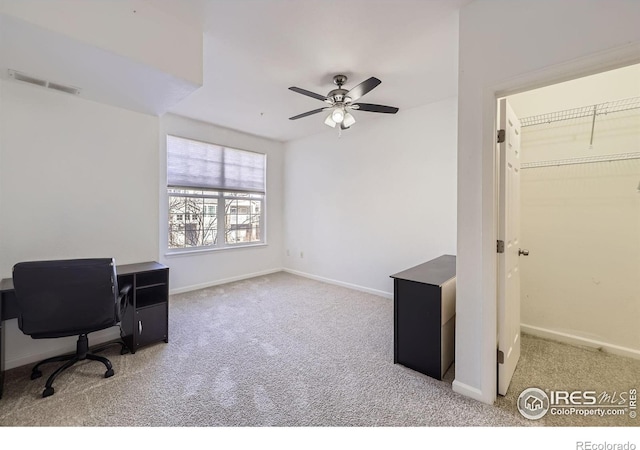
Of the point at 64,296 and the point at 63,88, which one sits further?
the point at 63,88

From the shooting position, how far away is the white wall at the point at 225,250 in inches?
155

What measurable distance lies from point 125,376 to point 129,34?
2486mm

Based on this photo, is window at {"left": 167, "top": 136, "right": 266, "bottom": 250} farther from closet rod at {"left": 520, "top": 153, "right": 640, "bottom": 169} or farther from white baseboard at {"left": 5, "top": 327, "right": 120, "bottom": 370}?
closet rod at {"left": 520, "top": 153, "right": 640, "bottom": 169}

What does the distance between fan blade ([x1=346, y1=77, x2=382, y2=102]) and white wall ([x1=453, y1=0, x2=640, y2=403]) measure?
67cm

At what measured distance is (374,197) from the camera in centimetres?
413

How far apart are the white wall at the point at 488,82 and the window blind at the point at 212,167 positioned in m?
3.85

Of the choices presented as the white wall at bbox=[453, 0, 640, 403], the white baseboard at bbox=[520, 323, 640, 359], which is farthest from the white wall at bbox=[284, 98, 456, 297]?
the white wall at bbox=[453, 0, 640, 403]

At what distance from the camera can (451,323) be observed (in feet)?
7.01

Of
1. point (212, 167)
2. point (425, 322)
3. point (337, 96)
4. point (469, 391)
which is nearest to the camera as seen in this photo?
point (469, 391)

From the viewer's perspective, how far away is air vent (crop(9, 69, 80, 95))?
6.63 feet

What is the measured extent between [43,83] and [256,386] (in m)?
2.96

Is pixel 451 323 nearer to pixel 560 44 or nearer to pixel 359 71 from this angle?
pixel 560 44

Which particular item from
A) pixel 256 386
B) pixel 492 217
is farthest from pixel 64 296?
pixel 492 217

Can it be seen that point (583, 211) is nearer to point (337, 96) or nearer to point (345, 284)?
point (337, 96)
